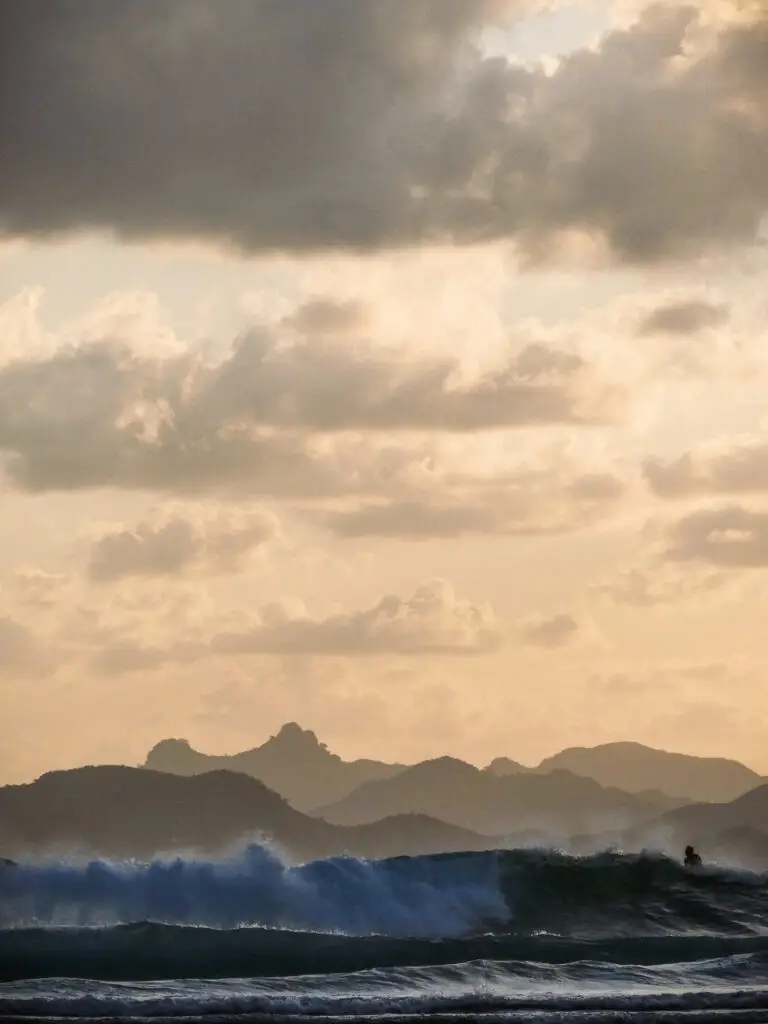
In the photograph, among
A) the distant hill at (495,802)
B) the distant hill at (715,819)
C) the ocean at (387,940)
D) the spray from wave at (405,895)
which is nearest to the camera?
the ocean at (387,940)

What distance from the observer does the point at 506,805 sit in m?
124

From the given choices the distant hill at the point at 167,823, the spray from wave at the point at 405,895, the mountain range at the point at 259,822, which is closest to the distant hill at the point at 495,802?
the mountain range at the point at 259,822

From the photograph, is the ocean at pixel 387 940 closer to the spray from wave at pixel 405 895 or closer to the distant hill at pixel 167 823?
the spray from wave at pixel 405 895

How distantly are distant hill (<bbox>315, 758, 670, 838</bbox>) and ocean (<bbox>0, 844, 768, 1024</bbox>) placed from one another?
201 feet

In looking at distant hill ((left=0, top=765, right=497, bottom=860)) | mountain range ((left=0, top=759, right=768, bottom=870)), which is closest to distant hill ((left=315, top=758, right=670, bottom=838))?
mountain range ((left=0, top=759, right=768, bottom=870))

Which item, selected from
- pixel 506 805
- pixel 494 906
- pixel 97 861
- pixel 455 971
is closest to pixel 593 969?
pixel 455 971

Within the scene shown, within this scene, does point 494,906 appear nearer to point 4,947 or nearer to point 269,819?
point 4,947

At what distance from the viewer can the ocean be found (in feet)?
61.3

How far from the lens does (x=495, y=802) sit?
12162 centimetres

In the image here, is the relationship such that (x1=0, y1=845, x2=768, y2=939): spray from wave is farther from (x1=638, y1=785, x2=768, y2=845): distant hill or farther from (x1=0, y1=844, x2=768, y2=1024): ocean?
(x1=638, y1=785, x2=768, y2=845): distant hill

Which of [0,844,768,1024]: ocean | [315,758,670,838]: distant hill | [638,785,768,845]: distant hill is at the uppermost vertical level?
[315,758,670,838]: distant hill

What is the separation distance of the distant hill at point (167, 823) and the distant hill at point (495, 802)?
5.23 m

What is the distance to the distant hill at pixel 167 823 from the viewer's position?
85750 mm

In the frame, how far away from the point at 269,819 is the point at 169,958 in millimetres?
75046
